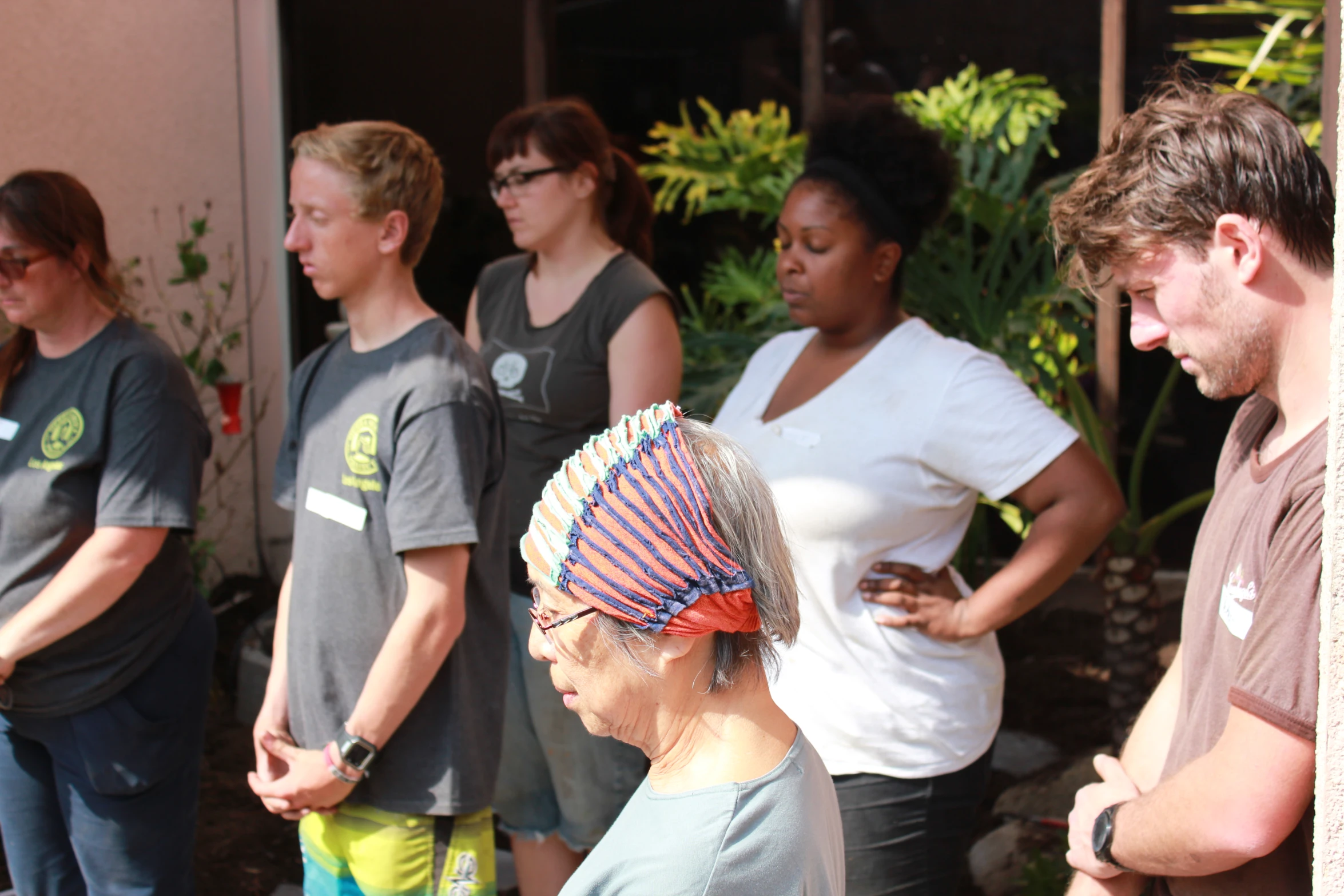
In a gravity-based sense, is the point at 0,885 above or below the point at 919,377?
below

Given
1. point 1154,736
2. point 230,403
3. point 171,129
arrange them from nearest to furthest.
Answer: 1. point 1154,736
2. point 230,403
3. point 171,129

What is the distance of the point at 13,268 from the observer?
249 cm

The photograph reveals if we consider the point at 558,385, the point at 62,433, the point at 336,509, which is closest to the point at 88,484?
the point at 62,433

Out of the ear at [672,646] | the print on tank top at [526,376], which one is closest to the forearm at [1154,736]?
the ear at [672,646]

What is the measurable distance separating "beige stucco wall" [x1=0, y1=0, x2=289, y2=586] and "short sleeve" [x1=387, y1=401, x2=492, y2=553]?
334 centimetres

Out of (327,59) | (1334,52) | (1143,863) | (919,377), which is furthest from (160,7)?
(1143,863)

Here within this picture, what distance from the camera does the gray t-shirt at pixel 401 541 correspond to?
6.73ft

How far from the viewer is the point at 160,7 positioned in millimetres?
5000

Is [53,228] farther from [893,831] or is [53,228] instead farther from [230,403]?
[230,403]

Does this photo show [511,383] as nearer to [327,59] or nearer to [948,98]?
[948,98]

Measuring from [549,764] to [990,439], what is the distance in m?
1.36

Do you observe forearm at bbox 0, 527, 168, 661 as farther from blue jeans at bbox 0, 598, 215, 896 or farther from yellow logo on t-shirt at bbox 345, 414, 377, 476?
yellow logo on t-shirt at bbox 345, 414, 377, 476

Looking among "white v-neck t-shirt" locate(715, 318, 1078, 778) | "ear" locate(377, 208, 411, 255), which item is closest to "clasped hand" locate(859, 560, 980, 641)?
"white v-neck t-shirt" locate(715, 318, 1078, 778)

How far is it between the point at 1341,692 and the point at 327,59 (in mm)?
5137
